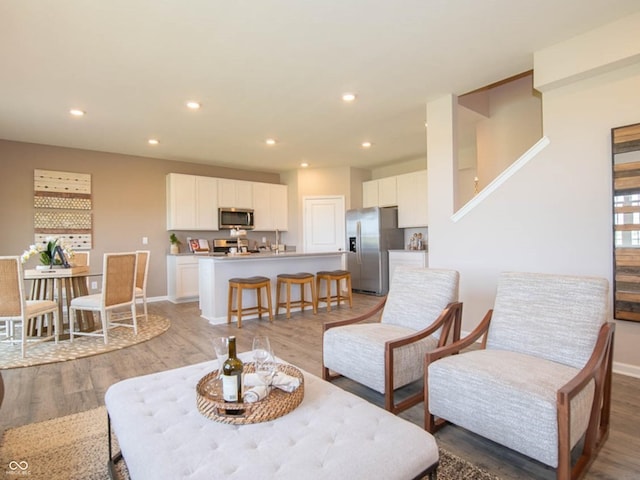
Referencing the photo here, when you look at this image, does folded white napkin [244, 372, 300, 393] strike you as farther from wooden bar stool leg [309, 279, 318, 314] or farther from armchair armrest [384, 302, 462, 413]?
wooden bar stool leg [309, 279, 318, 314]

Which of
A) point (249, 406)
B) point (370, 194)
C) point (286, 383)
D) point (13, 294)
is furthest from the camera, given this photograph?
point (370, 194)

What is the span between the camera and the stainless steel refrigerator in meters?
6.81

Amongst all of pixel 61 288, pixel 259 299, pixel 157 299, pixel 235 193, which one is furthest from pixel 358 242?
pixel 61 288

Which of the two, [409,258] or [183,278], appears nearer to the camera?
[183,278]

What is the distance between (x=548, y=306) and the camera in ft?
6.73

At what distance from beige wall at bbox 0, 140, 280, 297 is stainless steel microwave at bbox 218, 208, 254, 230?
438mm

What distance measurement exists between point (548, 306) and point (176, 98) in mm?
3899

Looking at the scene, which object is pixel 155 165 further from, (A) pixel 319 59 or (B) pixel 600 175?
(B) pixel 600 175

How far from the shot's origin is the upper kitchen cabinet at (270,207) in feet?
24.4

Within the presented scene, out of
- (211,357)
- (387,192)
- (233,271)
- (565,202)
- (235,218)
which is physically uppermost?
(387,192)

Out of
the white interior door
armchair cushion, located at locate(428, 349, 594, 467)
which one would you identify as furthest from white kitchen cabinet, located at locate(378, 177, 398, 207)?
armchair cushion, located at locate(428, 349, 594, 467)

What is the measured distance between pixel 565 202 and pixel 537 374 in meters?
1.96

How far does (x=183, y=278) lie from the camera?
6.23 meters

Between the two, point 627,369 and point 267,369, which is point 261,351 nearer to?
point 267,369
